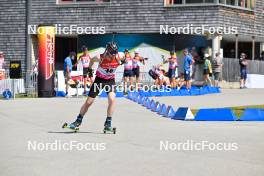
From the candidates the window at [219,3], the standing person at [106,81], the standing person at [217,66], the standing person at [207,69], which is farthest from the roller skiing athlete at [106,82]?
the window at [219,3]

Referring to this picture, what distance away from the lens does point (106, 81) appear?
12.2 meters

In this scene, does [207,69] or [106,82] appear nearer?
[106,82]

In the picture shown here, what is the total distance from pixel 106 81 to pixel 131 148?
2.59m

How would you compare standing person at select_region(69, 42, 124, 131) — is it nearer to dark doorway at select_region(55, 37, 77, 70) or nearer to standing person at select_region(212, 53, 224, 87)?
standing person at select_region(212, 53, 224, 87)

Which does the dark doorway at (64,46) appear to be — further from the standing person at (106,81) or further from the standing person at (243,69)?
the standing person at (106,81)

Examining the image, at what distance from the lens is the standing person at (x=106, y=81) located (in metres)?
12.1

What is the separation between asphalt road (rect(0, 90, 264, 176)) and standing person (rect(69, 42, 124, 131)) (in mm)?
329

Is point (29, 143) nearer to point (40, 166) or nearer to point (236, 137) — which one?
point (40, 166)

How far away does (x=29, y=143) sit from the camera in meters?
10.4

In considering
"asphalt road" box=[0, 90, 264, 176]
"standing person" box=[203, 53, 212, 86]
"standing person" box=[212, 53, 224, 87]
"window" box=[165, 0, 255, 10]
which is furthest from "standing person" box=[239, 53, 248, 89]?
"asphalt road" box=[0, 90, 264, 176]

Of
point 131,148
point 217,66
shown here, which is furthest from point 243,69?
point 131,148

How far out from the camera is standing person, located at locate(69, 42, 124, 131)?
12086mm

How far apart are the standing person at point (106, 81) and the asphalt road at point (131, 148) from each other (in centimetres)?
33

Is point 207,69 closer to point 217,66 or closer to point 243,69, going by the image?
point 217,66
